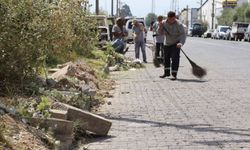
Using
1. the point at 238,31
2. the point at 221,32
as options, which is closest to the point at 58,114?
the point at 238,31

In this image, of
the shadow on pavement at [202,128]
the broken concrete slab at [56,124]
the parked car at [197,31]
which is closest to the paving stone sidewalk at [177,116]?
the shadow on pavement at [202,128]

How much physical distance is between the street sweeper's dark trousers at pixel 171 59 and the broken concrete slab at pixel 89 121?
790cm

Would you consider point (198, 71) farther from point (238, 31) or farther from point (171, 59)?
point (238, 31)

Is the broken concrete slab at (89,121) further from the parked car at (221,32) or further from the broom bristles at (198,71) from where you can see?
the parked car at (221,32)

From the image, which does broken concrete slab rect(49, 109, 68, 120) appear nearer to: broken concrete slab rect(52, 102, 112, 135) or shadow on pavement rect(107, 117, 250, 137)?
broken concrete slab rect(52, 102, 112, 135)

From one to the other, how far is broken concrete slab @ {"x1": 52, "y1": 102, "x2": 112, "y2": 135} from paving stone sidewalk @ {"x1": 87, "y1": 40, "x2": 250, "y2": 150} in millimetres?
130

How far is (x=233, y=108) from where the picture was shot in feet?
33.5

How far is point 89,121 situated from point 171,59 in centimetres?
843

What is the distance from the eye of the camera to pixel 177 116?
30.7 ft

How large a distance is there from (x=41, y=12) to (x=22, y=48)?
59.0 inches

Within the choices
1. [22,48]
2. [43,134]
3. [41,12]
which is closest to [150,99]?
[41,12]

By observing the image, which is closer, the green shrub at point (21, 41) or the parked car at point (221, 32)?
the green shrub at point (21, 41)

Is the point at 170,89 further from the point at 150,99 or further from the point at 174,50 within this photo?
the point at 174,50

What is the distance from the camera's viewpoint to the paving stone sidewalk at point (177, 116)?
7.32 metres
